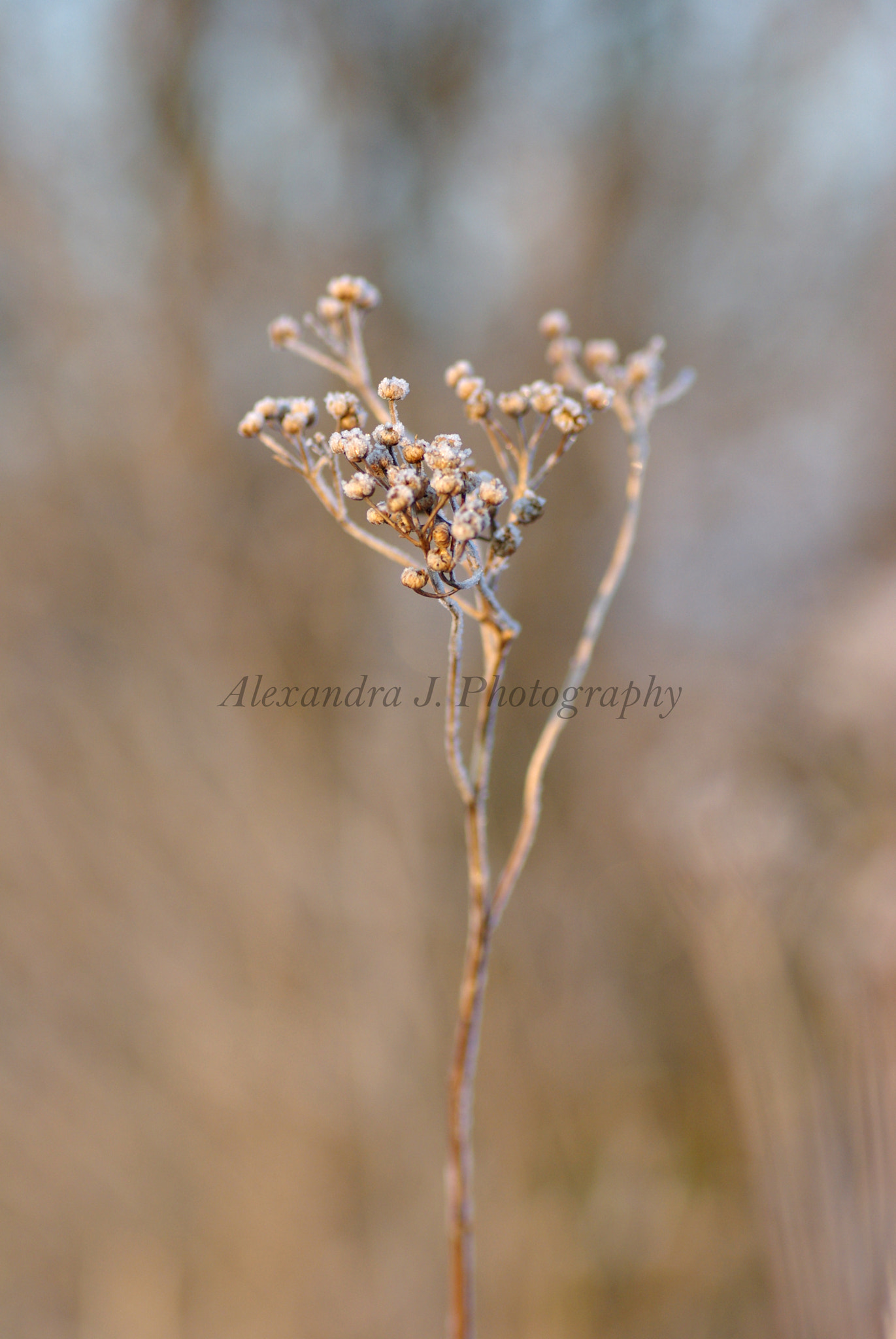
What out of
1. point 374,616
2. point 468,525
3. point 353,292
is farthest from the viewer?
point 374,616

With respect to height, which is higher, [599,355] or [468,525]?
[599,355]

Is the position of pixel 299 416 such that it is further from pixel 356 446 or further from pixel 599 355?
pixel 599 355

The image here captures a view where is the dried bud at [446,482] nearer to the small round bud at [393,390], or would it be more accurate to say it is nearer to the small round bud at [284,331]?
the small round bud at [393,390]

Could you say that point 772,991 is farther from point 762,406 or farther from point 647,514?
point 762,406

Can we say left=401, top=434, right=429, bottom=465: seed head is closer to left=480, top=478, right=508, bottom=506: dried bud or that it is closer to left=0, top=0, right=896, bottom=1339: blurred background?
left=480, top=478, right=508, bottom=506: dried bud

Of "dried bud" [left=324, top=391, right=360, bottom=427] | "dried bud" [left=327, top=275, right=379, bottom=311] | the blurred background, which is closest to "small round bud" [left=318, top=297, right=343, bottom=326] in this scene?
"dried bud" [left=327, top=275, right=379, bottom=311]

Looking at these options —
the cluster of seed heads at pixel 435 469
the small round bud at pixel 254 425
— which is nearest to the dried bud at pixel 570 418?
the cluster of seed heads at pixel 435 469

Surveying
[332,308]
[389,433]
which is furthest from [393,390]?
[332,308]
